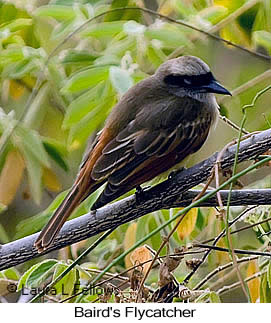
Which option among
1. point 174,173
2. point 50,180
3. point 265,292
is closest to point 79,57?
point 50,180

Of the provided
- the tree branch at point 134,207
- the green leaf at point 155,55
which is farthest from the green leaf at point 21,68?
the tree branch at point 134,207

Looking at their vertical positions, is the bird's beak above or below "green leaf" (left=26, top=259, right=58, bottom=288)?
above

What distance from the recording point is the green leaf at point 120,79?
193 centimetres

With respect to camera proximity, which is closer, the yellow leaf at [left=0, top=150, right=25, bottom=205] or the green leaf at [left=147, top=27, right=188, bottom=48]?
the green leaf at [left=147, top=27, right=188, bottom=48]

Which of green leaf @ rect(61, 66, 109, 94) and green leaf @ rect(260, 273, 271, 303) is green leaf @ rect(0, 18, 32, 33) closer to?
green leaf @ rect(61, 66, 109, 94)

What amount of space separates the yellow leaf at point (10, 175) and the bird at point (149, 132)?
37cm

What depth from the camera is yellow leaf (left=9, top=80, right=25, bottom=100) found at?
2.53 meters

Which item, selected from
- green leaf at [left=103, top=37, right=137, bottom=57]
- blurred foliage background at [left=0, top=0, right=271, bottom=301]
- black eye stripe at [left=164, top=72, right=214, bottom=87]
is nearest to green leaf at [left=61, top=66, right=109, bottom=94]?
blurred foliage background at [left=0, top=0, right=271, bottom=301]

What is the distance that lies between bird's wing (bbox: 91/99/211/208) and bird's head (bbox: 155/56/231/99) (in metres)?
0.04

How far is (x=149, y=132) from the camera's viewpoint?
6.38 feet

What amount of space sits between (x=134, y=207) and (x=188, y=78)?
0.50 meters

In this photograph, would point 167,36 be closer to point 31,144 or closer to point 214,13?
point 214,13

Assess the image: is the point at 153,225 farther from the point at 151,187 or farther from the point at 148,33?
the point at 148,33
